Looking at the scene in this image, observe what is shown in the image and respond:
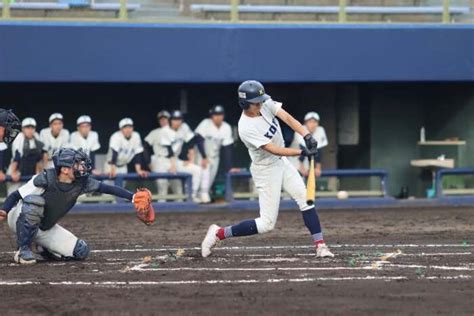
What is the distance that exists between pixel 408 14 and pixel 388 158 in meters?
2.50

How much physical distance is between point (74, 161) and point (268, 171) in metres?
1.72

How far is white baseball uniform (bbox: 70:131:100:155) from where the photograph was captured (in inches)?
713

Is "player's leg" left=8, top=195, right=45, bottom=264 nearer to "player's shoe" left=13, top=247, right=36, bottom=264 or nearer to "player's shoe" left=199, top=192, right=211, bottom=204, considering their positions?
"player's shoe" left=13, top=247, right=36, bottom=264

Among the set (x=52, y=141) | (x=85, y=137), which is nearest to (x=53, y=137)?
(x=52, y=141)

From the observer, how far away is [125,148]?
60.4 ft

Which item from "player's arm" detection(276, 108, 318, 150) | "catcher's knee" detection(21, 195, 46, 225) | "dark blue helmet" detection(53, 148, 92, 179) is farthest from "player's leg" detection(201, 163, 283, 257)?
"catcher's knee" detection(21, 195, 46, 225)

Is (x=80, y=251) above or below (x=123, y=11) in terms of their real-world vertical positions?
below

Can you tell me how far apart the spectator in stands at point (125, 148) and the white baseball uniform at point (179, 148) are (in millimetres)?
523

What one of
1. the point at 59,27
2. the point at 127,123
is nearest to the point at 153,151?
the point at 127,123

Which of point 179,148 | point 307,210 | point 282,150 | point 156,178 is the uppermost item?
point 282,150

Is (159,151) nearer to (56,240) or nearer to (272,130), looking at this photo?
(56,240)

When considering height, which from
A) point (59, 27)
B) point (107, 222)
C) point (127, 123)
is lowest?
point (107, 222)

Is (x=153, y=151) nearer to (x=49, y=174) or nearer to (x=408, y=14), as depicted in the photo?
(x=408, y=14)

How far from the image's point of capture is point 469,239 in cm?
1252
